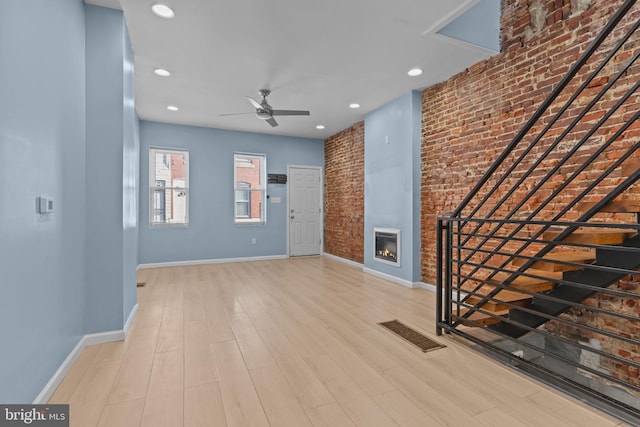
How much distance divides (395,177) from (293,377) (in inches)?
132

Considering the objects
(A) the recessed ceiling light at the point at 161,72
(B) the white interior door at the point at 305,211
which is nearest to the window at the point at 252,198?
(B) the white interior door at the point at 305,211

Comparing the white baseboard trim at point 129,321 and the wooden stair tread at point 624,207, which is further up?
the wooden stair tread at point 624,207

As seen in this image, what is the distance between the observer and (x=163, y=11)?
250cm

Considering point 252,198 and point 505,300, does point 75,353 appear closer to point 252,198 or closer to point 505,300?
point 505,300

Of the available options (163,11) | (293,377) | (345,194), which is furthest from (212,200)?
(293,377)

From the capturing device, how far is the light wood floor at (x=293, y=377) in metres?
1.60

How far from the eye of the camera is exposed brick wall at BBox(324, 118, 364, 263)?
5785 millimetres

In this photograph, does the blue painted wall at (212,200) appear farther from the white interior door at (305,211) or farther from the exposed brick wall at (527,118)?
the exposed brick wall at (527,118)

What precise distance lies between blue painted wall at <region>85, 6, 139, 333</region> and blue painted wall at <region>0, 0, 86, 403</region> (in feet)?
0.33

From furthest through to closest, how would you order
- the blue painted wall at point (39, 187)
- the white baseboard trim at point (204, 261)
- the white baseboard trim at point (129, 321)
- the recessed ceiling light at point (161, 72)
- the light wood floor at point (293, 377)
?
1. the white baseboard trim at point (204, 261)
2. the recessed ceiling light at point (161, 72)
3. the white baseboard trim at point (129, 321)
4. the light wood floor at point (293, 377)
5. the blue painted wall at point (39, 187)

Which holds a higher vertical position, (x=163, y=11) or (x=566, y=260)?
(x=163, y=11)

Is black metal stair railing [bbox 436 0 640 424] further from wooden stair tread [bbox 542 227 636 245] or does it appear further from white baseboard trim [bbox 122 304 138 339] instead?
white baseboard trim [bbox 122 304 138 339]

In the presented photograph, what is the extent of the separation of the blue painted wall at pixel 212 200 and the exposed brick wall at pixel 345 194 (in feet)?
2.99

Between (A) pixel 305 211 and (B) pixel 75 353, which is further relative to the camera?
(A) pixel 305 211
